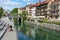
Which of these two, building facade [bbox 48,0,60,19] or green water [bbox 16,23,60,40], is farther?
building facade [bbox 48,0,60,19]

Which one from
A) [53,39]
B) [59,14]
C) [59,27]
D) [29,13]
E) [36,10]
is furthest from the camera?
[29,13]

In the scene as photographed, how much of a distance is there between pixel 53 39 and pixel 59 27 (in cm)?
1089

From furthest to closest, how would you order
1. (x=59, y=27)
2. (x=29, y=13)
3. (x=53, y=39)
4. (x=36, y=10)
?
(x=29, y=13)
(x=36, y=10)
(x=59, y=27)
(x=53, y=39)

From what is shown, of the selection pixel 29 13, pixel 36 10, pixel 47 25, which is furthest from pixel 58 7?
pixel 29 13

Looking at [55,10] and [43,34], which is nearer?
[43,34]

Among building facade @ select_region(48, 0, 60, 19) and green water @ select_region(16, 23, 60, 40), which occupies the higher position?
building facade @ select_region(48, 0, 60, 19)

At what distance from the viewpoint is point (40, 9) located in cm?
8812

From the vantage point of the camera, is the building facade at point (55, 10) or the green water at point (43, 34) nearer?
the green water at point (43, 34)

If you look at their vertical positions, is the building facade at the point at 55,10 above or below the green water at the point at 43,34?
above

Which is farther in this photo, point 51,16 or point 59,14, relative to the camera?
point 51,16

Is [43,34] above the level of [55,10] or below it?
below

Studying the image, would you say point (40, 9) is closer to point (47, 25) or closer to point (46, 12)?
point (46, 12)

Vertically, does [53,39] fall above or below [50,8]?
below

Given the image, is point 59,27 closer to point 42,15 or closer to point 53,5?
point 53,5
